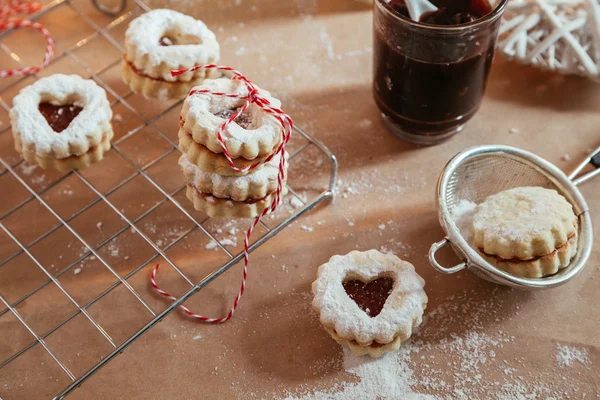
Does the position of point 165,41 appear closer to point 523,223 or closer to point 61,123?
point 61,123

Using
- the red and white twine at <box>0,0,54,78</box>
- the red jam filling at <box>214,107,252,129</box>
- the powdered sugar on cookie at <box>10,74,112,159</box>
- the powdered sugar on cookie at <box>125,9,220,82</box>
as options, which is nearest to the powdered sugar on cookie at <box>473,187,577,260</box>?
the red jam filling at <box>214,107,252,129</box>

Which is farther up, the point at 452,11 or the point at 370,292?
the point at 452,11

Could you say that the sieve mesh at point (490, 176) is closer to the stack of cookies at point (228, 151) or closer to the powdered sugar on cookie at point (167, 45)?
the stack of cookies at point (228, 151)

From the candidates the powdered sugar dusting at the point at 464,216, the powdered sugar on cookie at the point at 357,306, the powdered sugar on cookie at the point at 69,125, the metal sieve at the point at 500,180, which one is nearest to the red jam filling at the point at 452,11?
the metal sieve at the point at 500,180

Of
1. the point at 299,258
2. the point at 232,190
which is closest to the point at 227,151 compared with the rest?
the point at 232,190

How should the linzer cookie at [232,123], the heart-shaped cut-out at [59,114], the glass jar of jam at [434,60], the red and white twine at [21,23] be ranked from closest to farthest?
the linzer cookie at [232,123] < the glass jar of jam at [434,60] < the heart-shaped cut-out at [59,114] < the red and white twine at [21,23]

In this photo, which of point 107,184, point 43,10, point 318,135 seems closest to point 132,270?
point 107,184
